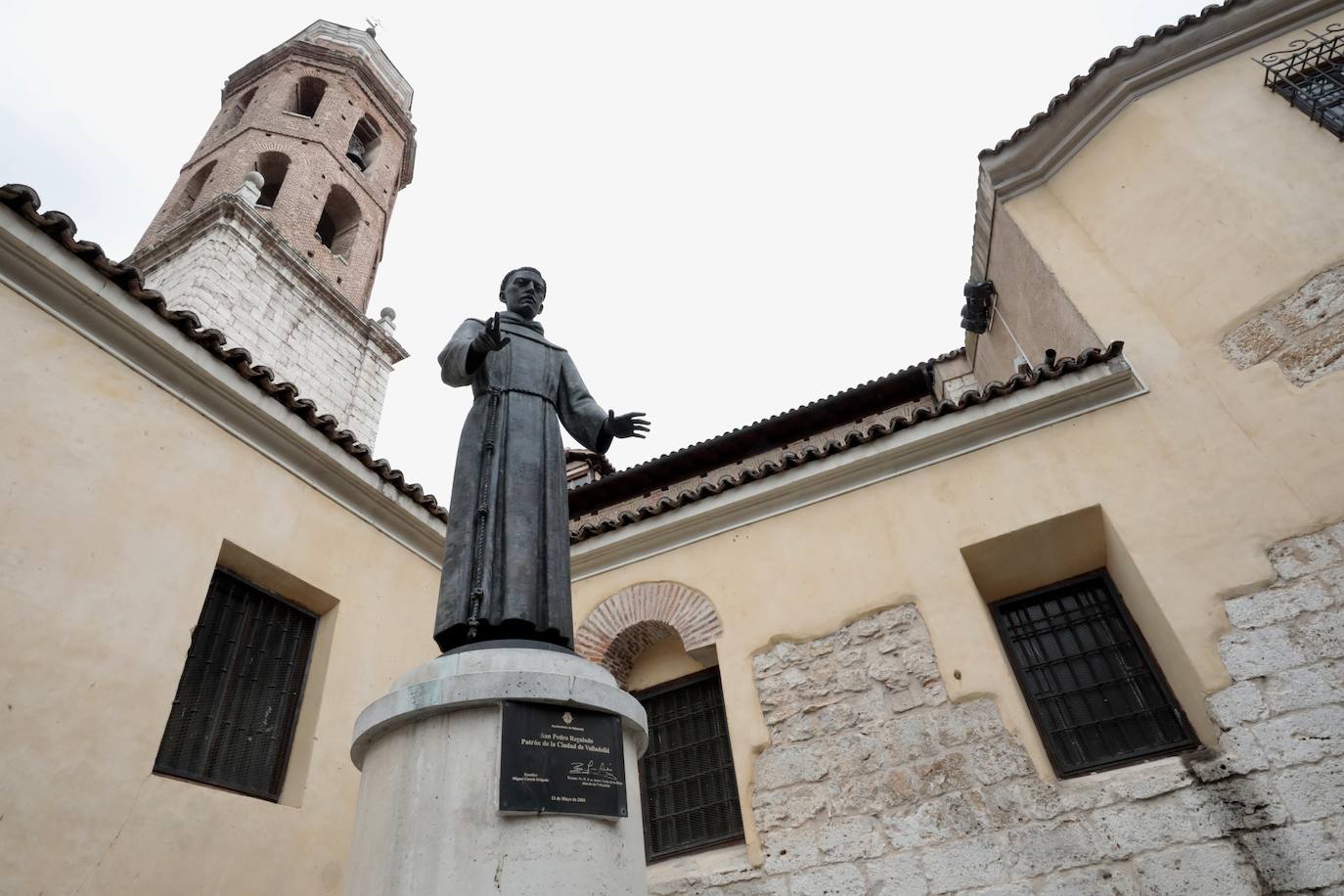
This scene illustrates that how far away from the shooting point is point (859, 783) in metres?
5.16

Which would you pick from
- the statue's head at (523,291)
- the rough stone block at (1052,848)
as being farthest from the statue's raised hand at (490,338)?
the rough stone block at (1052,848)

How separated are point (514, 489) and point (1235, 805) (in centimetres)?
435

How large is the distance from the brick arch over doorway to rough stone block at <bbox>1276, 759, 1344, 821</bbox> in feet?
12.1

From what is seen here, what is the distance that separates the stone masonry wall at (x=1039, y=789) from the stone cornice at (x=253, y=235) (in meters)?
12.0

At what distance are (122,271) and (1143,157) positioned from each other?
28.1 feet

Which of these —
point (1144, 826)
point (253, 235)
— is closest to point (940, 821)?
point (1144, 826)

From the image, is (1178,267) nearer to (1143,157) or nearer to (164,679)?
(1143,157)

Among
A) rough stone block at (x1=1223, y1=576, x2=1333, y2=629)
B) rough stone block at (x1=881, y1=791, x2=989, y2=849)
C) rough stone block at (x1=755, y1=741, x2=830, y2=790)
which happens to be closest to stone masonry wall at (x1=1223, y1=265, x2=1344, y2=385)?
rough stone block at (x1=1223, y1=576, x2=1333, y2=629)

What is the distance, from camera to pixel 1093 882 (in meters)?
4.34

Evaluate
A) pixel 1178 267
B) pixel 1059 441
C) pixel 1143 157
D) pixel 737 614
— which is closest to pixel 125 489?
pixel 737 614

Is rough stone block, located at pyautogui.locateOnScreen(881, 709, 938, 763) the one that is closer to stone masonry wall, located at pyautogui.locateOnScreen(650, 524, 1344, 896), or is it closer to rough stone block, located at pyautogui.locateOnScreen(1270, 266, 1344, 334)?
stone masonry wall, located at pyautogui.locateOnScreen(650, 524, 1344, 896)

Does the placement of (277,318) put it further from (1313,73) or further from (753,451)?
(1313,73)

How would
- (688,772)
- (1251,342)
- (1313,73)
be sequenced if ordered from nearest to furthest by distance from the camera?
(1251,342), (688,772), (1313,73)
